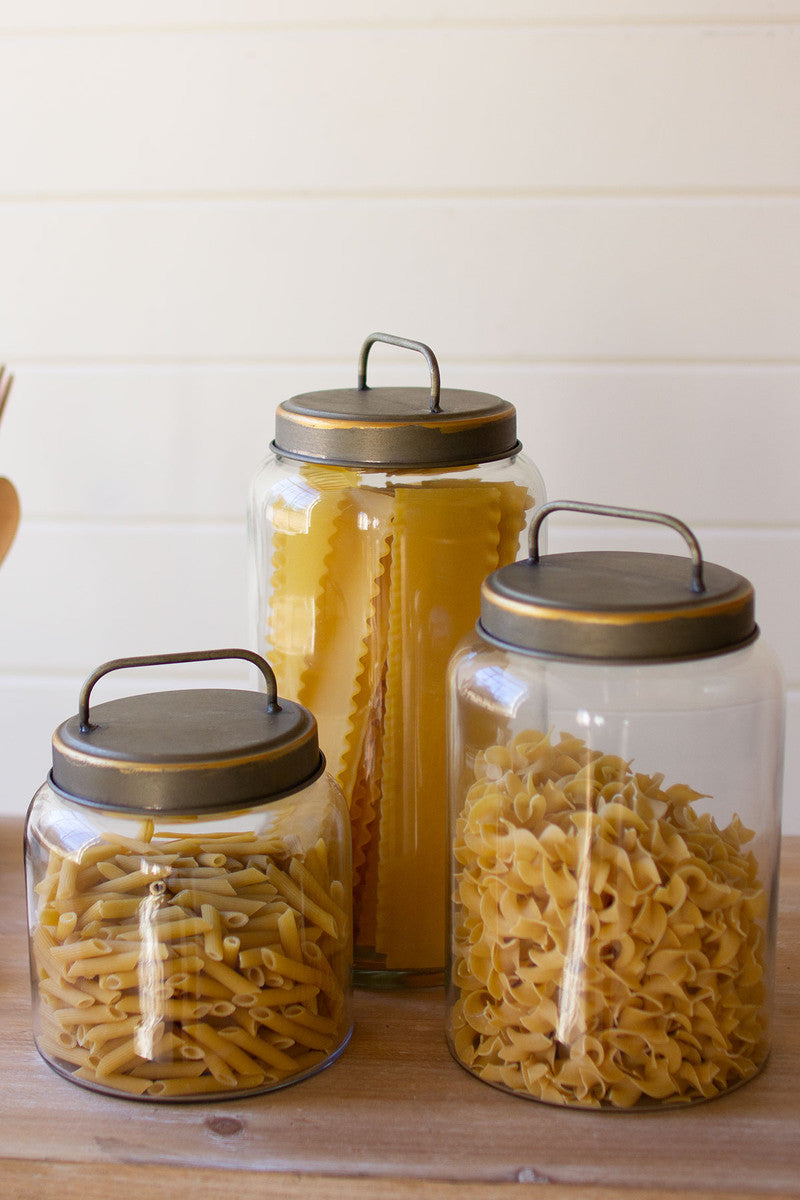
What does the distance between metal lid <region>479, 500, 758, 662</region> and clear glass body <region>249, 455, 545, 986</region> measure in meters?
0.08

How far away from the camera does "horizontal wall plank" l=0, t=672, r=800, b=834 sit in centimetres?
132

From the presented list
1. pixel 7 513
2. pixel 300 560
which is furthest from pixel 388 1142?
pixel 7 513

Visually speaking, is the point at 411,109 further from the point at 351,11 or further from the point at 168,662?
the point at 168,662

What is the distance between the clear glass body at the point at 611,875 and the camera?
2.01 ft

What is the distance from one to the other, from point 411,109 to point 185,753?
0.74 m

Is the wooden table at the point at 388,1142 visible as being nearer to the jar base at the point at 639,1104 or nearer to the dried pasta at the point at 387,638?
the jar base at the point at 639,1104

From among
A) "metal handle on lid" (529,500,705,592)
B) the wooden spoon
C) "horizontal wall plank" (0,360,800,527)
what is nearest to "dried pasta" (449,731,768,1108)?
"metal handle on lid" (529,500,705,592)

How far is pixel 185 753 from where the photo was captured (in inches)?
24.1

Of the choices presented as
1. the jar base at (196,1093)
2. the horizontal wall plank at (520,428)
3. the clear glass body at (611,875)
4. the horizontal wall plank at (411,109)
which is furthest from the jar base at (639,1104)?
the horizontal wall plank at (411,109)

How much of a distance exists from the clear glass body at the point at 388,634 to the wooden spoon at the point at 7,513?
25 cm

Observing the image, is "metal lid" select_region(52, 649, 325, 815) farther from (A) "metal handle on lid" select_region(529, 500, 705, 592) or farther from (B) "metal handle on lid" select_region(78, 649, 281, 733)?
(A) "metal handle on lid" select_region(529, 500, 705, 592)

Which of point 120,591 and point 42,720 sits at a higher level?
point 120,591

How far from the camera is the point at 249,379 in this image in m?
1.24

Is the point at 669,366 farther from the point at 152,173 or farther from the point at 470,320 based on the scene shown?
the point at 152,173
